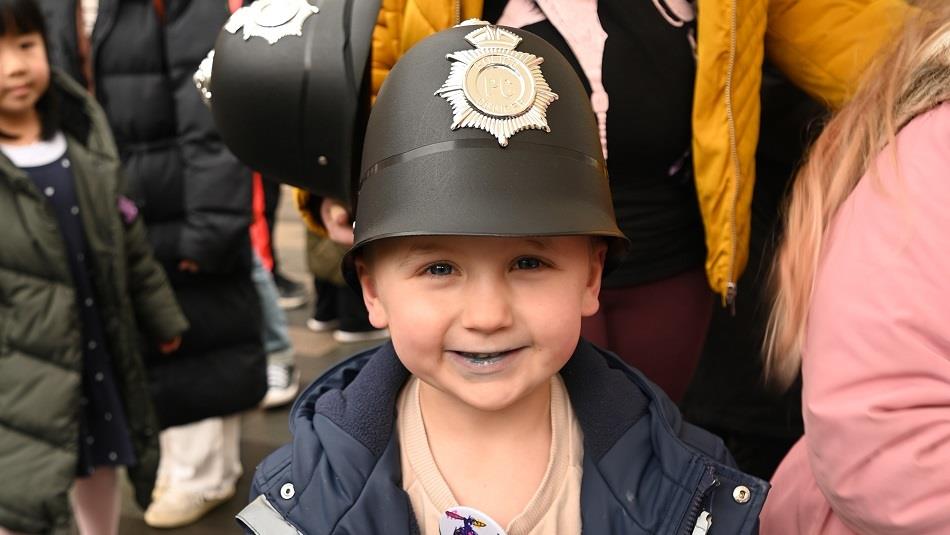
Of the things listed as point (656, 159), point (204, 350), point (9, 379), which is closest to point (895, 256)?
point (656, 159)

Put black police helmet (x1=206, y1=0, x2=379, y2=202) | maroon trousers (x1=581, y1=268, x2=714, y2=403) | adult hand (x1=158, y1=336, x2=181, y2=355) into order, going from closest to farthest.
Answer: black police helmet (x1=206, y1=0, x2=379, y2=202)
maroon trousers (x1=581, y1=268, x2=714, y2=403)
adult hand (x1=158, y1=336, x2=181, y2=355)

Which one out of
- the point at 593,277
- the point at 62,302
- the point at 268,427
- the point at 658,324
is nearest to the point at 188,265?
the point at 62,302

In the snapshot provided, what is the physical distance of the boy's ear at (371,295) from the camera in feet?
4.61

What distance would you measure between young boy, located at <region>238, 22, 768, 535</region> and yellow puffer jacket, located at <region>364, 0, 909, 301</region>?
1.42ft

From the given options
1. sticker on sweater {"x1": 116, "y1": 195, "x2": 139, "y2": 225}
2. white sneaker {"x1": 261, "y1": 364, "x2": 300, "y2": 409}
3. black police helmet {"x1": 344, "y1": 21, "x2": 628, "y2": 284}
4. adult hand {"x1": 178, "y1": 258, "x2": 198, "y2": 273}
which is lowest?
white sneaker {"x1": 261, "y1": 364, "x2": 300, "y2": 409}

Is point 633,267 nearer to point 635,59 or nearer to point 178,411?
point 635,59

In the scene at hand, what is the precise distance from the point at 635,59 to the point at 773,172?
84 cm

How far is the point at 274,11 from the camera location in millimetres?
1567

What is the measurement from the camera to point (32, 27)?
2.68m

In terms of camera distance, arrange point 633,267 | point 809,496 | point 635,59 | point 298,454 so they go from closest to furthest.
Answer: point 298,454
point 809,496
point 635,59
point 633,267

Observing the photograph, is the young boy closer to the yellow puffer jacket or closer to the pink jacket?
the pink jacket

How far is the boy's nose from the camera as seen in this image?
4.12 ft

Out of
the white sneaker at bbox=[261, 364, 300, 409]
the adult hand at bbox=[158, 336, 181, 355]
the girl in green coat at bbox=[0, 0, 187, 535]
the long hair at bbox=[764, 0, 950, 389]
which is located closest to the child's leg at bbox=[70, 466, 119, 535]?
the girl in green coat at bbox=[0, 0, 187, 535]

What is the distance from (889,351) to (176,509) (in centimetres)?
275
